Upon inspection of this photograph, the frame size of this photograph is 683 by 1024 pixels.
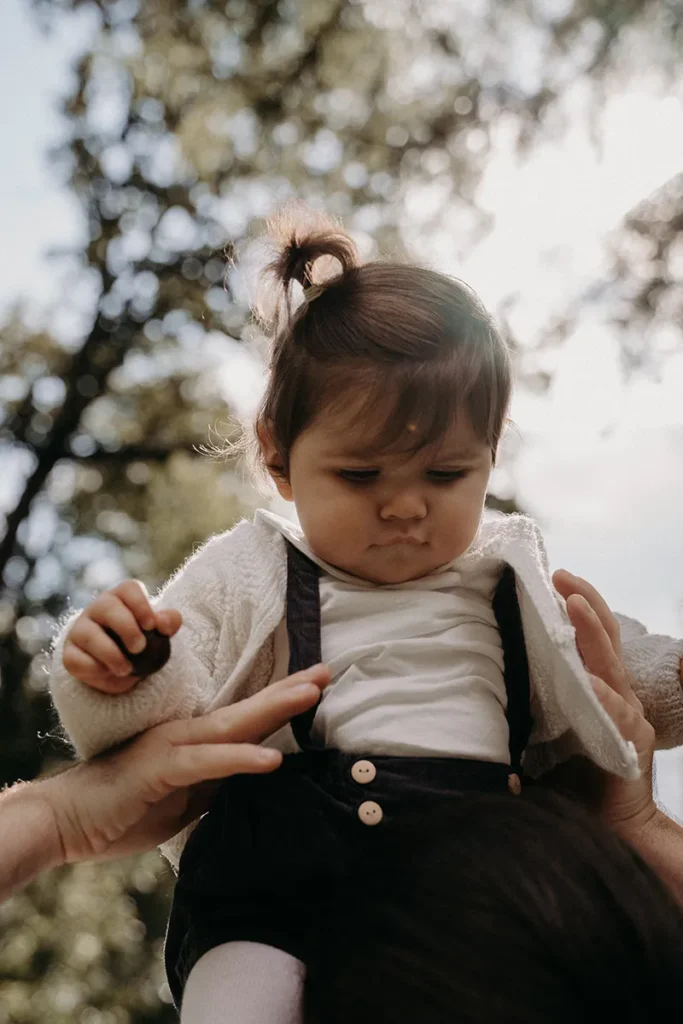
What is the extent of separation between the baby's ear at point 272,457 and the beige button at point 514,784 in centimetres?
51

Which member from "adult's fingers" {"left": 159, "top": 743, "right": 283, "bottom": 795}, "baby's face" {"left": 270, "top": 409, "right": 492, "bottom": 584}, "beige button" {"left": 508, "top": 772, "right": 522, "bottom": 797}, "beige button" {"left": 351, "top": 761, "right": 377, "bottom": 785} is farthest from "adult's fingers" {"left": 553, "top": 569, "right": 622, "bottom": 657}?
"adult's fingers" {"left": 159, "top": 743, "right": 283, "bottom": 795}

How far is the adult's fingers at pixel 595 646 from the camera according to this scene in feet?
4.02

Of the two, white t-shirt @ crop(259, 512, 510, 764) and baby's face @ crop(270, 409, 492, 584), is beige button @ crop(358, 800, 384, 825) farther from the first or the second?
baby's face @ crop(270, 409, 492, 584)

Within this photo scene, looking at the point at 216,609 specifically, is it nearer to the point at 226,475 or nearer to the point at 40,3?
the point at 226,475

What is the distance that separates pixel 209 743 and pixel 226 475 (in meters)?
4.85

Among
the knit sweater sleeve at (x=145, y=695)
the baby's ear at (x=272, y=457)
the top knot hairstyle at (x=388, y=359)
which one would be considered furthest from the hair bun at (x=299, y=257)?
the knit sweater sleeve at (x=145, y=695)

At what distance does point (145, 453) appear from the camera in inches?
252

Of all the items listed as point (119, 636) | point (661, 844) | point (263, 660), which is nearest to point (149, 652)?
point (119, 636)

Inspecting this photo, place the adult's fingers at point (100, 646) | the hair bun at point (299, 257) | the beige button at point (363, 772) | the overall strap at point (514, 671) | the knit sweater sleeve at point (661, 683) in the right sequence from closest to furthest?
the adult's fingers at point (100, 646) → the beige button at point (363, 772) → the overall strap at point (514, 671) → the knit sweater sleeve at point (661, 683) → the hair bun at point (299, 257)

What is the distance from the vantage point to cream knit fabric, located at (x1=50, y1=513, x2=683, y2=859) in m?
1.10

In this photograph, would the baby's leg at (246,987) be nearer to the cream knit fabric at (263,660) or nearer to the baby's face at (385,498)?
the cream knit fabric at (263,660)

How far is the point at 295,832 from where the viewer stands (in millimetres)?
1094

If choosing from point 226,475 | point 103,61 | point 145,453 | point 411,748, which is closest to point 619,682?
point 411,748

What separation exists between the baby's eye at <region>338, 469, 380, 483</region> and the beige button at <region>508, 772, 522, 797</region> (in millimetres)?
389
